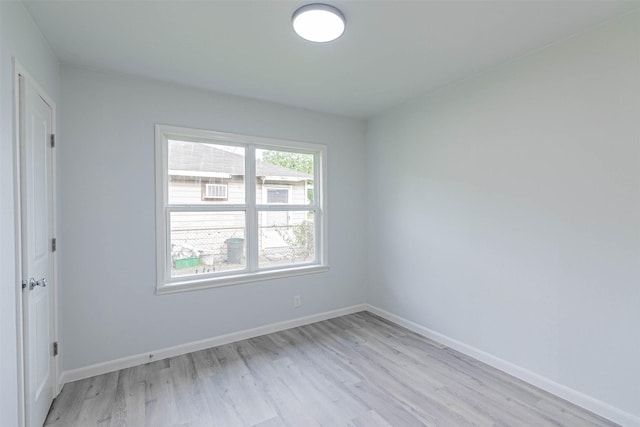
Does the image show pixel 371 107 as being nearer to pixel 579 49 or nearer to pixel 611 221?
pixel 579 49

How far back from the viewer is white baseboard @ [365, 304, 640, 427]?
1.91 m

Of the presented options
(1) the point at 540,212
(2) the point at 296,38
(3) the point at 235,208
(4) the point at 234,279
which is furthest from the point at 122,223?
(1) the point at 540,212

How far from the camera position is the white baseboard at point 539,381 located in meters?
1.91

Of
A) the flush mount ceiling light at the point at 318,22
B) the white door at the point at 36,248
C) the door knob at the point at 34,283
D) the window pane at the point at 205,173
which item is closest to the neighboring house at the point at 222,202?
the window pane at the point at 205,173

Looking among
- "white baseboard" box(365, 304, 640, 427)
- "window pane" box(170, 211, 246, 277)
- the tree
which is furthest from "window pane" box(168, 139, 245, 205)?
"white baseboard" box(365, 304, 640, 427)

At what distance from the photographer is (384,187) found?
3.76 metres

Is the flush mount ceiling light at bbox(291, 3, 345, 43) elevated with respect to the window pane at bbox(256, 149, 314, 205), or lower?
elevated

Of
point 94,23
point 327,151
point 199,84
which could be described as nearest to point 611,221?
point 327,151

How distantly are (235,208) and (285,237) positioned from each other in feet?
2.38

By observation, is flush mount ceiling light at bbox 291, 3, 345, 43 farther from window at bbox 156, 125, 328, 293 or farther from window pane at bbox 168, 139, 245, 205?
window pane at bbox 168, 139, 245, 205

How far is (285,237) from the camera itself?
11.8 feet

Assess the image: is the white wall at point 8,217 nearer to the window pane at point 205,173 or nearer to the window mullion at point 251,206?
the window pane at point 205,173

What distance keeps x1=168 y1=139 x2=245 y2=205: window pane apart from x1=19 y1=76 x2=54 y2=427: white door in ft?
3.08

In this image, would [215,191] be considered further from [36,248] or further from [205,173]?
[36,248]
